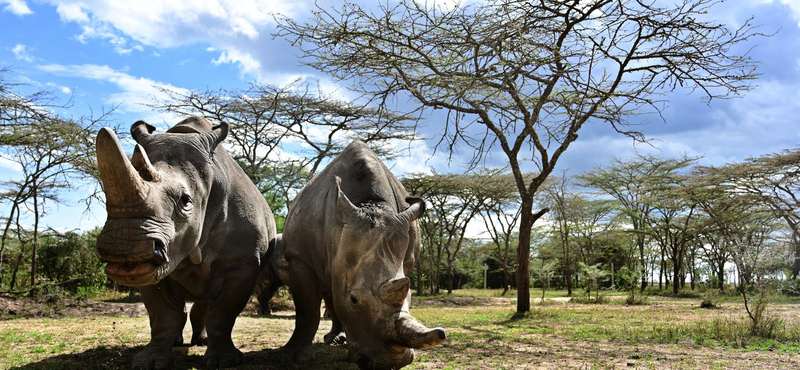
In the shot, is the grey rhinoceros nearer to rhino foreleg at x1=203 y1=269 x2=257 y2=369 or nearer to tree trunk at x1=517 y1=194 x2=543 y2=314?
rhino foreleg at x1=203 y1=269 x2=257 y2=369

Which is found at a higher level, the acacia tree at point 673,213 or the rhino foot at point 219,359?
the acacia tree at point 673,213

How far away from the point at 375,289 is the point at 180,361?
277 centimetres

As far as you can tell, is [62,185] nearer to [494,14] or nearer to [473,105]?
[473,105]

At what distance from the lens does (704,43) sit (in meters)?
12.6

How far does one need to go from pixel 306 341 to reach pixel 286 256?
869mm

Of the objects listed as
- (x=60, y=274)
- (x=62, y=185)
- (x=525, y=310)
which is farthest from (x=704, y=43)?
(x=60, y=274)

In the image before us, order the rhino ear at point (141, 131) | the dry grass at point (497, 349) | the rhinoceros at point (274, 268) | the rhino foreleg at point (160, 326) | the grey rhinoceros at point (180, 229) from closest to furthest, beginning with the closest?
the grey rhinoceros at point (180, 229), the rhino ear at point (141, 131), the rhino foreleg at point (160, 326), the dry grass at point (497, 349), the rhinoceros at point (274, 268)

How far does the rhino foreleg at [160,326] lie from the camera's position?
5.12m

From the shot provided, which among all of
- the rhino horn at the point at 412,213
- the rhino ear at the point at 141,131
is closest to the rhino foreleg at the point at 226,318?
the rhino ear at the point at 141,131

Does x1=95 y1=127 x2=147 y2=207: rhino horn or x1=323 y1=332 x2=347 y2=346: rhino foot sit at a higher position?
x1=95 y1=127 x2=147 y2=207: rhino horn

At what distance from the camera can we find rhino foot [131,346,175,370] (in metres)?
5.07

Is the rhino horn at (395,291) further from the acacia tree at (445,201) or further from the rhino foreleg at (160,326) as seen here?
the acacia tree at (445,201)

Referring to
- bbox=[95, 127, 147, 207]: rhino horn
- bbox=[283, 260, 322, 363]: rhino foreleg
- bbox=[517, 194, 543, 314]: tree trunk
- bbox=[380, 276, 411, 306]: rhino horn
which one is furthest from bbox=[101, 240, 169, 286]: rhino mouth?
bbox=[517, 194, 543, 314]: tree trunk

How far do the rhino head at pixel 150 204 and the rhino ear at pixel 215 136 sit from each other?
11.7 inches
